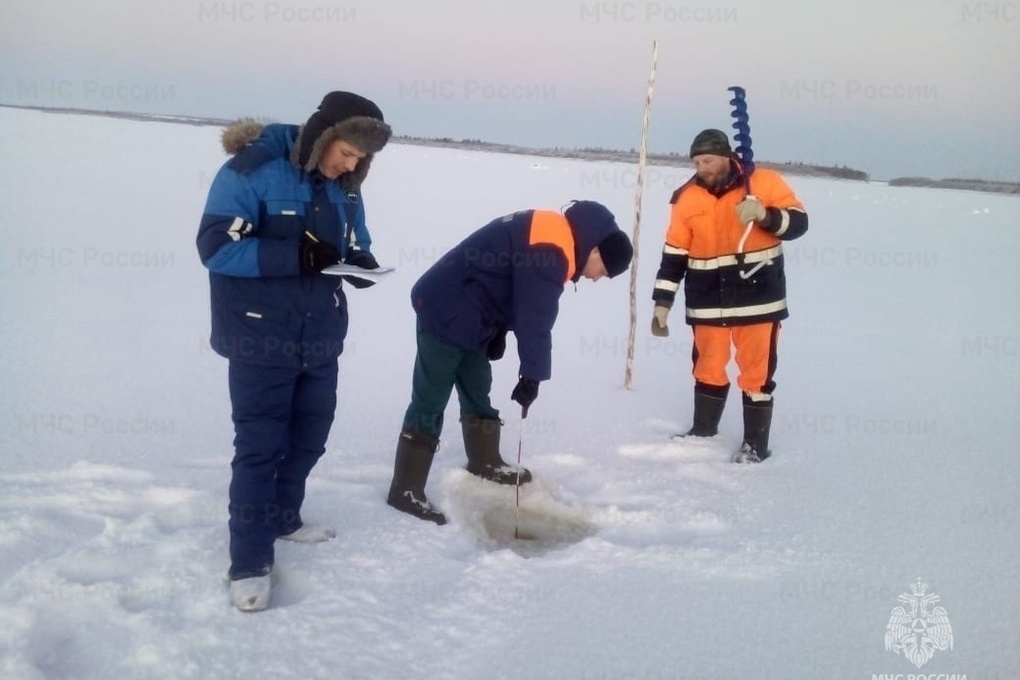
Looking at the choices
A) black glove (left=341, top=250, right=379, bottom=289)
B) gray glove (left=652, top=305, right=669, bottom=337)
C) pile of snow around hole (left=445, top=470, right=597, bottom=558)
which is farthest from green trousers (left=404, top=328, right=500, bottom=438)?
gray glove (left=652, top=305, right=669, bottom=337)

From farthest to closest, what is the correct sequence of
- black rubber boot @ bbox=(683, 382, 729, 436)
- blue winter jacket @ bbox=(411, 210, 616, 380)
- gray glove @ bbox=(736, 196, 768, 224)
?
black rubber boot @ bbox=(683, 382, 729, 436) → gray glove @ bbox=(736, 196, 768, 224) → blue winter jacket @ bbox=(411, 210, 616, 380)

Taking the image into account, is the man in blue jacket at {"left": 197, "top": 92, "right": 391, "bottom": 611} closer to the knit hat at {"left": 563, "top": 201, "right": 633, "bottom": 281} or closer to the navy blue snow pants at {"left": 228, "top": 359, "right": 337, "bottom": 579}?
the navy blue snow pants at {"left": 228, "top": 359, "right": 337, "bottom": 579}

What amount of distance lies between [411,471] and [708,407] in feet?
5.66

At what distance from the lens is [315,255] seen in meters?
2.33

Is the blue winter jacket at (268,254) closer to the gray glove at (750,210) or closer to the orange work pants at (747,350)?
the gray glove at (750,210)

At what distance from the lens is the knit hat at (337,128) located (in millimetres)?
2318

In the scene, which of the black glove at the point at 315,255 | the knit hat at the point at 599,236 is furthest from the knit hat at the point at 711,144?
the black glove at the point at 315,255

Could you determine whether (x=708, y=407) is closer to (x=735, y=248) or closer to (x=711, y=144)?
(x=735, y=248)

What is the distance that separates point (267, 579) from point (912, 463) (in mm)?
3150

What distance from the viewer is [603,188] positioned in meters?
19.7

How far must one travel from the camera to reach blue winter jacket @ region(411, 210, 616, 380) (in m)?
2.80

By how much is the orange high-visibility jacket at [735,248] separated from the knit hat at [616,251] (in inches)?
41.9

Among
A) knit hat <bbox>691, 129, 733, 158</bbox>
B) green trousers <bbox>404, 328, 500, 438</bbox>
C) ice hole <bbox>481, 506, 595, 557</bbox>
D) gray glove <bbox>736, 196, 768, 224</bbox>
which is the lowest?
ice hole <bbox>481, 506, 595, 557</bbox>

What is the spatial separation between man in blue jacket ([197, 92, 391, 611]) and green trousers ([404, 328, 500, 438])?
1.98 feet
